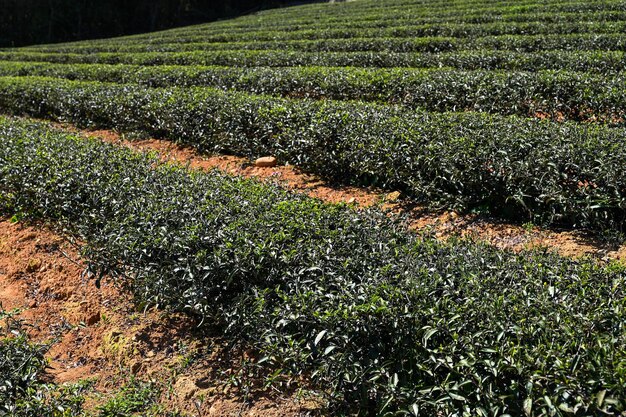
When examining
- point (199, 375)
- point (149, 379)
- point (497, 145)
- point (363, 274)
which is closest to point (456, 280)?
point (363, 274)

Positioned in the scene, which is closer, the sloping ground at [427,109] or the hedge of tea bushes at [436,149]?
the hedge of tea bushes at [436,149]

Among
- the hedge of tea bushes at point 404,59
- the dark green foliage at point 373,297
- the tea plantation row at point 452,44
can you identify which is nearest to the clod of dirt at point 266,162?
the dark green foliage at point 373,297

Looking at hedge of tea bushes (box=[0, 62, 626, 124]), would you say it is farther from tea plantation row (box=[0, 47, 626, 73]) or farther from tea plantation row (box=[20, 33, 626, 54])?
tea plantation row (box=[20, 33, 626, 54])

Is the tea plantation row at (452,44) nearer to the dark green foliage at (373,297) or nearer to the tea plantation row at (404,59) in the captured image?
the tea plantation row at (404,59)

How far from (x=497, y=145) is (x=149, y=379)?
358cm

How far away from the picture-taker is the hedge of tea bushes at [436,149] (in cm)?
454

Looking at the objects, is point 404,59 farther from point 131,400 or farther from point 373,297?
point 131,400

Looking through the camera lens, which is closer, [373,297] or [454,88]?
[373,297]

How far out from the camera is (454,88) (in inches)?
307

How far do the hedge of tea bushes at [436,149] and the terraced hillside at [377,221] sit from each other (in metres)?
0.02

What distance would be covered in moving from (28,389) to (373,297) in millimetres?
2005

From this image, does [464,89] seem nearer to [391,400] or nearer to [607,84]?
[607,84]

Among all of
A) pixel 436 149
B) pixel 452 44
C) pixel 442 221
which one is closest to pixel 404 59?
pixel 452 44

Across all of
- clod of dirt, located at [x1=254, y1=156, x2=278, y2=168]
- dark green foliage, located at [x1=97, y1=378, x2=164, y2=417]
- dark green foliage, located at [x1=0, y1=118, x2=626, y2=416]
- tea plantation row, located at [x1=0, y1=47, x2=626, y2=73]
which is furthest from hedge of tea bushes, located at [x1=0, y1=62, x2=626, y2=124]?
dark green foliage, located at [x1=97, y1=378, x2=164, y2=417]
